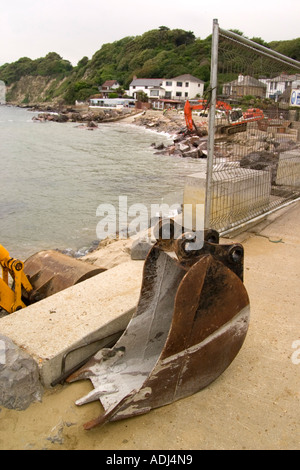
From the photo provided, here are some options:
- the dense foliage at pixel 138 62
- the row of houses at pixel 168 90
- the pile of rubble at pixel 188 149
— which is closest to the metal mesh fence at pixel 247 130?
the pile of rubble at pixel 188 149

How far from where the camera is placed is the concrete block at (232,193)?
5184 mm

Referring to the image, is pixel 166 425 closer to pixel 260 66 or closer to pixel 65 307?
pixel 65 307

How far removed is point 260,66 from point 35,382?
5049mm

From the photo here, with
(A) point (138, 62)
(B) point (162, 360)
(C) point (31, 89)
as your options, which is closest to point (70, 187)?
(B) point (162, 360)

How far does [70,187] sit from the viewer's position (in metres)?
17.5

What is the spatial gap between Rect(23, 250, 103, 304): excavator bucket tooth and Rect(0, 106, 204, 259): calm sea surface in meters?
4.22

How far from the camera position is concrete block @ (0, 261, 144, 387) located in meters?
2.77

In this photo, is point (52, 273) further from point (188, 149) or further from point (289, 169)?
point (188, 149)

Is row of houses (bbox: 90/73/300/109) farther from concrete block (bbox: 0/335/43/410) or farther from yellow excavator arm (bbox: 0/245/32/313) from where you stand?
→ concrete block (bbox: 0/335/43/410)

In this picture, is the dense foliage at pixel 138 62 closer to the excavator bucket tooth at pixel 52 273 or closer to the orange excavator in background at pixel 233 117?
the orange excavator in background at pixel 233 117

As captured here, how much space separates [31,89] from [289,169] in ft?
563

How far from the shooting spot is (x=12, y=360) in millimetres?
2547
